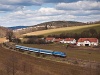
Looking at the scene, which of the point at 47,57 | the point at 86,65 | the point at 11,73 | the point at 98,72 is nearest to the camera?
the point at 98,72

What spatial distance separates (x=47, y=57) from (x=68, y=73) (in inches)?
1037

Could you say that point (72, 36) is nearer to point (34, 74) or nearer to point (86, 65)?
point (86, 65)

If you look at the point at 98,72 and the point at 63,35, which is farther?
the point at 63,35

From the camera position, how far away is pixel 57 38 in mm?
152375

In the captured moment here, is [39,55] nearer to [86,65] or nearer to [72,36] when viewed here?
[86,65]

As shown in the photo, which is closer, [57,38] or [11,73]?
[11,73]

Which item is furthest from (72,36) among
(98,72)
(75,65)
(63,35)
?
(98,72)

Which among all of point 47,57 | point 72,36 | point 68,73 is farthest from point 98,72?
point 72,36

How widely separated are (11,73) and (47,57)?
1184 inches

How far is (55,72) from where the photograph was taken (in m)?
53.9

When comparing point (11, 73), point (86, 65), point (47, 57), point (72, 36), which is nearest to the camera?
point (11, 73)

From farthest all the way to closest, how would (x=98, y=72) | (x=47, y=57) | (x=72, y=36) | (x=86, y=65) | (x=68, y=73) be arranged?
(x=72, y=36), (x=47, y=57), (x=86, y=65), (x=68, y=73), (x=98, y=72)

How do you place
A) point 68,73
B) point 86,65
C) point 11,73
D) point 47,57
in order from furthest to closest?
point 47,57, point 86,65, point 68,73, point 11,73

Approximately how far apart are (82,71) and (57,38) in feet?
324
